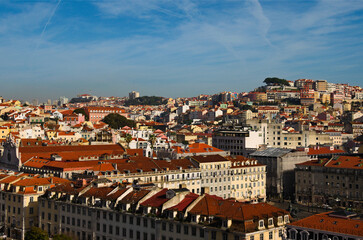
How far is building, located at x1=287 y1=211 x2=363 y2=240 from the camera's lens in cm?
3931

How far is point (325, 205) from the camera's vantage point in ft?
289

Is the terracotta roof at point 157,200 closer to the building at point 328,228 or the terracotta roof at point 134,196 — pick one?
the terracotta roof at point 134,196

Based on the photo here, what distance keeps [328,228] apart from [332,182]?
166 feet

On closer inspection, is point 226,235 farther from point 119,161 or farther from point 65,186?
point 119,161

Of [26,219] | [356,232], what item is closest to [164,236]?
[356,232]

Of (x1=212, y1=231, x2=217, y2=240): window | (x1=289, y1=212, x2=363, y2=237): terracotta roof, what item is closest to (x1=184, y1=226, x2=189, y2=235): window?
(x1=212, y1=231, x2=217, y2=240): window

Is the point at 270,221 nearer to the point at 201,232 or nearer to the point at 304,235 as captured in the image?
the point at 304,235

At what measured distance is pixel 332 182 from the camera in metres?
88.9

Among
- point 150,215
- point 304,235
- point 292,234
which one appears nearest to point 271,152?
point 150,215

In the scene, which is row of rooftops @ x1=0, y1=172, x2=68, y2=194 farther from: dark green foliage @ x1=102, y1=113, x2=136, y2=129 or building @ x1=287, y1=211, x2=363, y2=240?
dark green foliage @ x1=102, y1=113, x2=136, y2=129

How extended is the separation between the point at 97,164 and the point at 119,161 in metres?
3.93

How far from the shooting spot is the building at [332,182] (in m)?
85.5

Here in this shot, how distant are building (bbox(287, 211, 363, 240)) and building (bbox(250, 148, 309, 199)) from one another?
190 ft

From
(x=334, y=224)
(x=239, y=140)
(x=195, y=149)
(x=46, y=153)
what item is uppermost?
(x=239, y=140)
